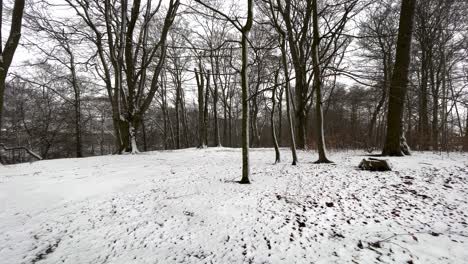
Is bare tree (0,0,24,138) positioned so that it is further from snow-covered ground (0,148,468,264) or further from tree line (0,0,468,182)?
snow-covered ground (0,148,468,264)

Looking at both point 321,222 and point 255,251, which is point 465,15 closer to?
point 321,222

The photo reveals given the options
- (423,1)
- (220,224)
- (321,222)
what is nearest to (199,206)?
(220,224)

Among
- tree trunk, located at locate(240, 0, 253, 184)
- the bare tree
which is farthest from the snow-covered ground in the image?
the bare tree

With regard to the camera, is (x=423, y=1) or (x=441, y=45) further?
(x=441, y=45)

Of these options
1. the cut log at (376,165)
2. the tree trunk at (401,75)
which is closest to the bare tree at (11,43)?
the cut log at (376,165)

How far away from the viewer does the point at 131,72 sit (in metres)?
10.9

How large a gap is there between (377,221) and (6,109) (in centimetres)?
2428

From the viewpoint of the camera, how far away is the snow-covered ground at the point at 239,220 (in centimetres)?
215

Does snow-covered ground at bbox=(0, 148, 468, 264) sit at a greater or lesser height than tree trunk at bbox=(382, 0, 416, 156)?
lesser

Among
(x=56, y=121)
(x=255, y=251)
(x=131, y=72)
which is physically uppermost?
(x=131, y=72)

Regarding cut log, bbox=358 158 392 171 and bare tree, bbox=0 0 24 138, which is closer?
cut log, bbox=358 158 392 171

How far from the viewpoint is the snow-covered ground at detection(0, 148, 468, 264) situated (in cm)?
215

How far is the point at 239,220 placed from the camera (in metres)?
2.77

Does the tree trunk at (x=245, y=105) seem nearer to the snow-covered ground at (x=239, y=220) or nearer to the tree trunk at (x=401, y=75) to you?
the snow-covered ground at (x=239, y=220)
